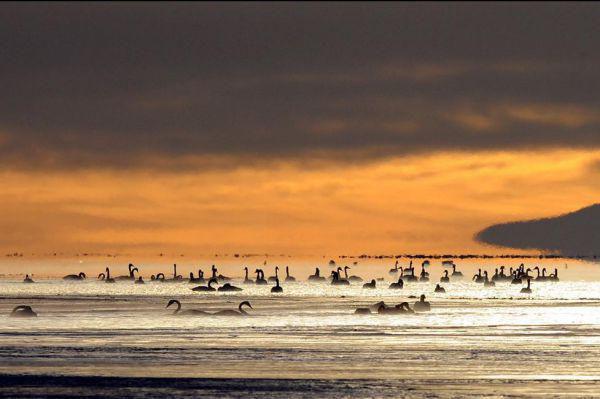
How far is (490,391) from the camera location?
3206 cm

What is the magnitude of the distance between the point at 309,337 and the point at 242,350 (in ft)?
22.5

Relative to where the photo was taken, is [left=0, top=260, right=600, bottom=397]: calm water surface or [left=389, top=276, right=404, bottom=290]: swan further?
[left=389, top=276, right=404, bottom=290]: swan

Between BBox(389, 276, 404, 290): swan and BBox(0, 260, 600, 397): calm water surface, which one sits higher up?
BBox(389, 276, 404, 290): swan

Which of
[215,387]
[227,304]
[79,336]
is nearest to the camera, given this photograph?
[215,387]

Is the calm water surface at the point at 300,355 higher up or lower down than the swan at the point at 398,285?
lower down

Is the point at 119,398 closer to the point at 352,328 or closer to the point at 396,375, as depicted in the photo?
the point at 396,375

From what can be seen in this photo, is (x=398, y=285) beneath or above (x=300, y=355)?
above

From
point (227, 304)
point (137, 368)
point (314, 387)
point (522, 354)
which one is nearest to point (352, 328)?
point (522, 354)

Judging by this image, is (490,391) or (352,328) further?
(352,328)

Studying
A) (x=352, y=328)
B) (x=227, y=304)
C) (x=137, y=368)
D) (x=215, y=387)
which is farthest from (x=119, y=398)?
(x=227, y=304)

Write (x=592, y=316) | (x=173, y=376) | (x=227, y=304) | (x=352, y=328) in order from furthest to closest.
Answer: (x=227, y=304), (x=592, y=316), (x=352, y=328), (x=173, y=376)

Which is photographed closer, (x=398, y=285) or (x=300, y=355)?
(x=300, y=355)

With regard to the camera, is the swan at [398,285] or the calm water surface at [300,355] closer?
the calm water surface at [300,355]

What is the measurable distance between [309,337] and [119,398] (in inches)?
805
